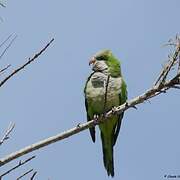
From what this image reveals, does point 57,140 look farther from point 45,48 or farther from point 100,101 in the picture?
point 100,101

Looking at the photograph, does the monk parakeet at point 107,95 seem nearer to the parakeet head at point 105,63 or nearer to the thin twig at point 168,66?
the parakeet head at point 105,63

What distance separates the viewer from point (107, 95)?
6.28m

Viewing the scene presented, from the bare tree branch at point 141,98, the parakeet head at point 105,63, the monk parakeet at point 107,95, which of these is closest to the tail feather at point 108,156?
the monk parakeet at point 107,95

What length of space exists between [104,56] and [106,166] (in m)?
1.62

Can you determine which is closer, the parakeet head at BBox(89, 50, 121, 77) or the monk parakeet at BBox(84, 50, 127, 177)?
the monk parakeet at BBox(84, 50, 127, 177)

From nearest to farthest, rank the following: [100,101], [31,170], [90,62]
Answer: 1. [31,170]
2. [100,101]
3. [90,62]

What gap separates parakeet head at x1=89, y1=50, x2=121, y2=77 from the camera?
6668mm

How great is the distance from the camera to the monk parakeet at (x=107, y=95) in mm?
6387

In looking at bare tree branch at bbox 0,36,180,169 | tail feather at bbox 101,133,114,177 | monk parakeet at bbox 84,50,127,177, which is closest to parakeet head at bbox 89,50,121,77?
monk parakeet at bbox 84,50,127,177

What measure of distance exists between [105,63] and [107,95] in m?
0.76

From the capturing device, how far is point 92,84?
6539 millimetres

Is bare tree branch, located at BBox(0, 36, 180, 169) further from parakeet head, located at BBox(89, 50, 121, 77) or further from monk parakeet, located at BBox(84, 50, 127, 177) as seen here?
parakeet head, located at BBox(89, 50, 121, 77)

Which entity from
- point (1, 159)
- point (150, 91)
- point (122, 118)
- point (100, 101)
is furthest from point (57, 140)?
point (122, 118)

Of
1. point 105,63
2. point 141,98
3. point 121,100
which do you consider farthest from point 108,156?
point 141,98
